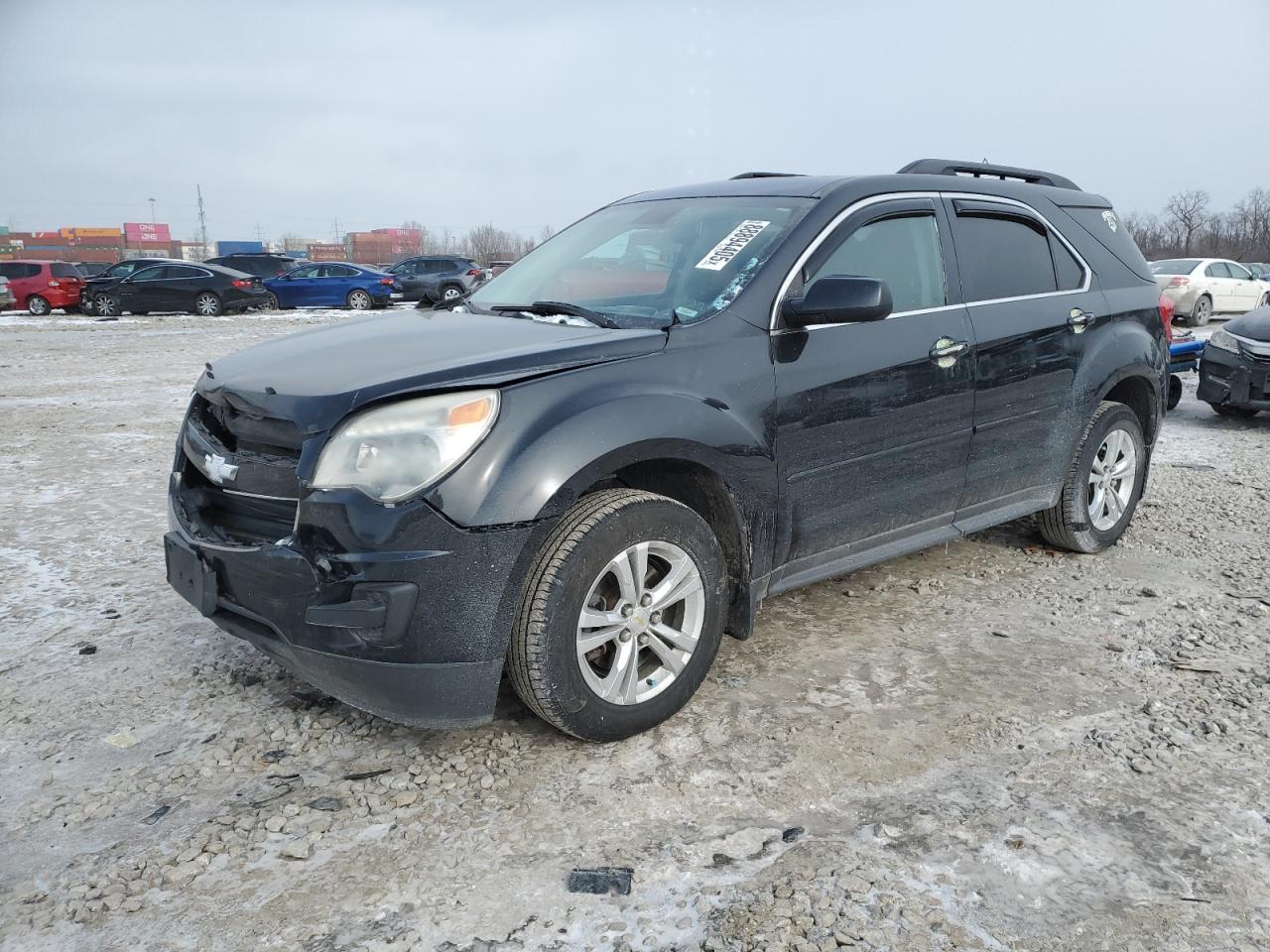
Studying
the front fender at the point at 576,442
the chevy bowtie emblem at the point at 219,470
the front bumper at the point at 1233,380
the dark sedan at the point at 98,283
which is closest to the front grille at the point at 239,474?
the chevy bowtie emblem at the point at 219,470

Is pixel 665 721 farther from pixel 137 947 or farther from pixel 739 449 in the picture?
pixel 137 947

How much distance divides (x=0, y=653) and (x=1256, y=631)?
4.84m

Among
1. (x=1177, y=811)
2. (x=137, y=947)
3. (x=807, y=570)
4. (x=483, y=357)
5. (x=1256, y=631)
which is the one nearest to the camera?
(x=137, y=947)

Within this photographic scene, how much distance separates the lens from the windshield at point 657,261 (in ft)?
10.8

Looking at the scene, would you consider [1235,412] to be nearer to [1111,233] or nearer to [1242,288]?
[1111,233]

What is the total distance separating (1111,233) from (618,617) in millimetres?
3465

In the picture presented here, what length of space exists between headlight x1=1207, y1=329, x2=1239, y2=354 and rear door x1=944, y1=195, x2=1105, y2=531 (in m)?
4.86

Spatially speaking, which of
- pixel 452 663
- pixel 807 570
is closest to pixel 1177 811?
pixel 807 570

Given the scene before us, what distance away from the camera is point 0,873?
92.6 inches

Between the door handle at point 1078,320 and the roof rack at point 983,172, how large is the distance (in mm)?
707

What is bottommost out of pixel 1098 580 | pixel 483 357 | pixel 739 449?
pixel 1098 580

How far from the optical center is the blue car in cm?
2509

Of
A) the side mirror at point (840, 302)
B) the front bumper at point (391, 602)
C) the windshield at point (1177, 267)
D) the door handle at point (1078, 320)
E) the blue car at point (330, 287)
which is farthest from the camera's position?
the blue car at point (330, 287)

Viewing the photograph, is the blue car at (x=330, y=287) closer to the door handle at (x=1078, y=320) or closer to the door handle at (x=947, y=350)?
the door handle at (x=1078, y=320)
